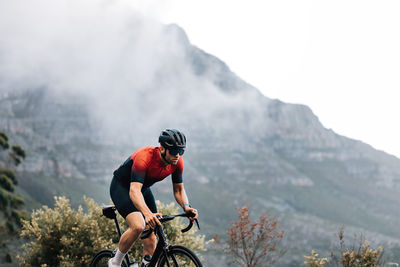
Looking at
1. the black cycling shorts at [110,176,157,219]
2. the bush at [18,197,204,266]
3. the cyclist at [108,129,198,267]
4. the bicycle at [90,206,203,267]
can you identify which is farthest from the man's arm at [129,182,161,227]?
the bush at [18,197,204,266]

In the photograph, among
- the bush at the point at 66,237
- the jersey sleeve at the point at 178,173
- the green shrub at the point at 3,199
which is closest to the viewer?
the jersey sleeve at the point at 178,173

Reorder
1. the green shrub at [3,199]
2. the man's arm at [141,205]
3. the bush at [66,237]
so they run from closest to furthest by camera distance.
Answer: the man's arm at [141,205], the bush at [66,237], the green shrub at [3,199]

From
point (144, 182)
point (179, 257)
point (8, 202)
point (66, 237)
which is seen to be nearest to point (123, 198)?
point (144, 182)

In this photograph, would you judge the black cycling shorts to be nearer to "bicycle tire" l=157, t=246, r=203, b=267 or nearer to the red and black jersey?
the red and black jersey

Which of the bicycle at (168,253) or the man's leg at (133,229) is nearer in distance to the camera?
the bicycle at (168,253)

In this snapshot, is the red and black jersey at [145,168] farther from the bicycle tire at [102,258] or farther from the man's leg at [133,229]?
the bicycle tire at [102,258]

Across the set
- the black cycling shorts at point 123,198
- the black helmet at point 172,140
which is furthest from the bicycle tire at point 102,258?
the black helmet at point 172,140

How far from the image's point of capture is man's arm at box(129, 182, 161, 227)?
16.6ft

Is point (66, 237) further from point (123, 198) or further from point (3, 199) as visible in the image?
point (3, 199)

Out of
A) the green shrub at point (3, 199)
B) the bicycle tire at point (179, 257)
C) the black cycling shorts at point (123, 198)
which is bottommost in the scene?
the bicycle tire at point (179, 257)

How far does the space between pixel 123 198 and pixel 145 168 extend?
76 centimetres

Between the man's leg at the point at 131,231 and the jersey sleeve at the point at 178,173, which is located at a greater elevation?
the jersey sleeve at the point at 178,173

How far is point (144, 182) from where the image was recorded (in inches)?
234

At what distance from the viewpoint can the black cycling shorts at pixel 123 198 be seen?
5.81 m
